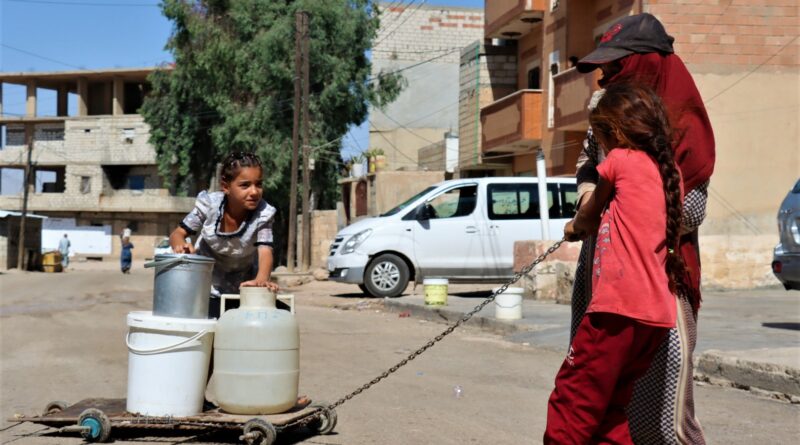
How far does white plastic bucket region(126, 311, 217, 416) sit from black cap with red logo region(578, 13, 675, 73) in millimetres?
2393

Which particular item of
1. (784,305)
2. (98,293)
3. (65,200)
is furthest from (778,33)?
(65,200)

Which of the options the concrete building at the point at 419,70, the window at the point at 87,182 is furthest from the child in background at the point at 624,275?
the window at the point at 87,182

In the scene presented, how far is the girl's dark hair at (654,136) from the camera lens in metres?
3.18

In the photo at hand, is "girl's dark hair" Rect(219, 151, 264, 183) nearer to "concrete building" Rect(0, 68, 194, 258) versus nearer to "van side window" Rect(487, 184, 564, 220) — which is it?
"van side window" Rect(487, 184, 564, 220)

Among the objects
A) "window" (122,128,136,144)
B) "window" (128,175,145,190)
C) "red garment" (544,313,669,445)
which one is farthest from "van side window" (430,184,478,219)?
"window" (128,175,145,190)

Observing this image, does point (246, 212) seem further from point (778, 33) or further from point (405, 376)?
point (778, 33)

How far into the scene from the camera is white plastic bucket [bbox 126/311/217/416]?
4781 millimetres

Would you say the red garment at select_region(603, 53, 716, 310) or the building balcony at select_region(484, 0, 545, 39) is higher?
the building balcony at select_region(484, 0, 545, 39)

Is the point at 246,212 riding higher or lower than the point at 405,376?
higher

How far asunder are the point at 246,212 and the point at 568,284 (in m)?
9.19

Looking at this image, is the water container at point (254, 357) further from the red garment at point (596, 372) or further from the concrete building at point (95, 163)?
the concrete building at point (95, 163)

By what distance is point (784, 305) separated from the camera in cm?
1364

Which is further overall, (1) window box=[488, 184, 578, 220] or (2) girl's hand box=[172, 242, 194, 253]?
(1) window box=[488, 184, 578, 220]

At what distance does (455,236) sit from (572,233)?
13054 millimetres
